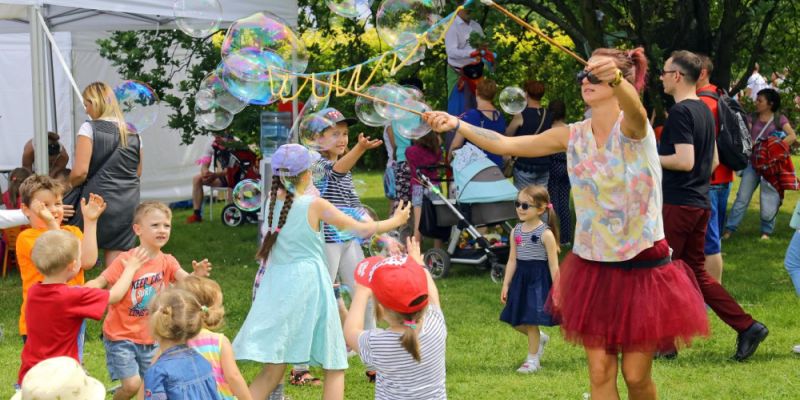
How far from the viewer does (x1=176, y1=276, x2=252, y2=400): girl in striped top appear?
4117 millimetres

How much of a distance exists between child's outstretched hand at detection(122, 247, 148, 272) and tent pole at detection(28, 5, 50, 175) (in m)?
3.16

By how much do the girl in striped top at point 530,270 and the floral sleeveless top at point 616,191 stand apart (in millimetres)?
1883

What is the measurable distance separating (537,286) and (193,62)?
30.9ft

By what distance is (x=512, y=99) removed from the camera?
8656mm

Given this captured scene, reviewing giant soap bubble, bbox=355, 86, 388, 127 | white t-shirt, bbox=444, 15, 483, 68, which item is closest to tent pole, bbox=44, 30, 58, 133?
white t-shirt, bbox=444, 15, 483, 68

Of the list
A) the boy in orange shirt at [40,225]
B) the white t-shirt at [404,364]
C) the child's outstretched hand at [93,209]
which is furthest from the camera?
the boy in orange shirt at [40,225]

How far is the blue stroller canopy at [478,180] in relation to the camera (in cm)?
960

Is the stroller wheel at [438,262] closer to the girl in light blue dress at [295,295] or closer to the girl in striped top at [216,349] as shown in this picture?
the girl in light blue dress at [295,295]

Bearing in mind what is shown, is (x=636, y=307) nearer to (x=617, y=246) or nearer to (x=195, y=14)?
(x=617, y=246)

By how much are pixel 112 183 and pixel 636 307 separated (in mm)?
4518

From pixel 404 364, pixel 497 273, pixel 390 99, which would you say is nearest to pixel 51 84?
pixel 497 273

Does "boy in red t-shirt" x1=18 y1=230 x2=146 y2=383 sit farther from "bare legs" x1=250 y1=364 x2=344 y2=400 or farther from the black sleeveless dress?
the black sleeveless dress

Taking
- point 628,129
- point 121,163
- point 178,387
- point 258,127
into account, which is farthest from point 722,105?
point 258,127

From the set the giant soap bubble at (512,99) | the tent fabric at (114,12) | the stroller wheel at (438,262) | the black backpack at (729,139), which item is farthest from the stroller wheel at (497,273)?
the tent fabric at (114,12)
